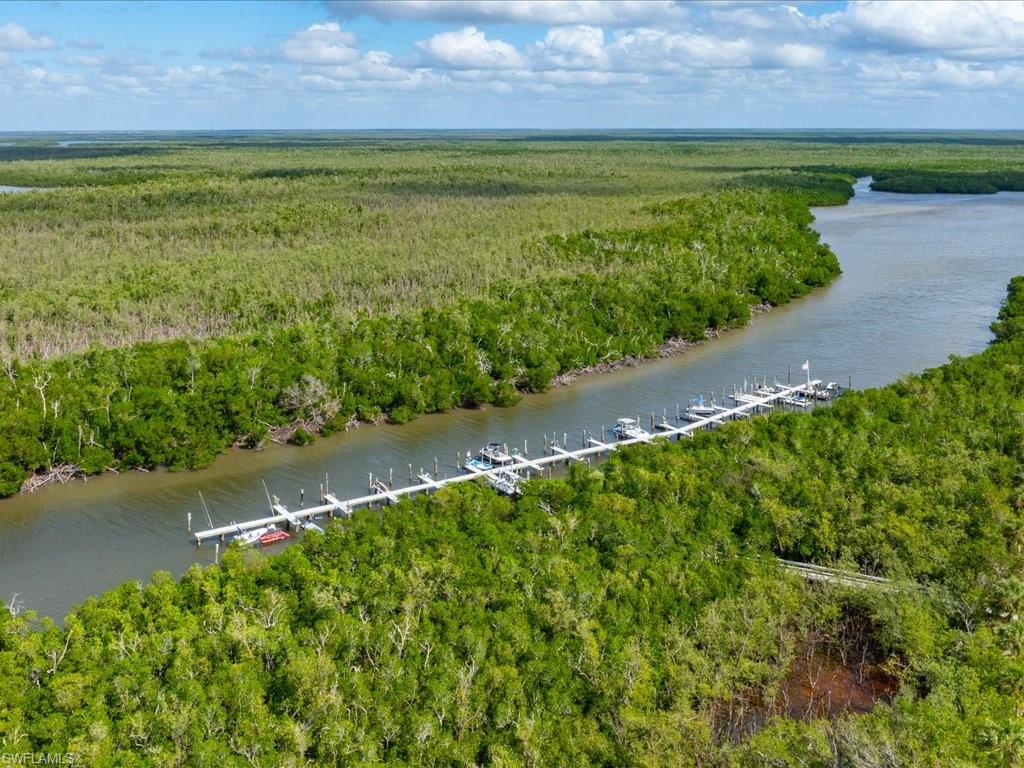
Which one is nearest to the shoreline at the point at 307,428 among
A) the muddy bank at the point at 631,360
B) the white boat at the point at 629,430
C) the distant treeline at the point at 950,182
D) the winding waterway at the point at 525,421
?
the muddy bank at the point at 631,360

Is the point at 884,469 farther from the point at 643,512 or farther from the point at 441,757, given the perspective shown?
the point at 441,757

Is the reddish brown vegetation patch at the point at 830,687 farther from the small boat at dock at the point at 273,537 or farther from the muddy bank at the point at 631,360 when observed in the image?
the muddy bank at the point at 631,360

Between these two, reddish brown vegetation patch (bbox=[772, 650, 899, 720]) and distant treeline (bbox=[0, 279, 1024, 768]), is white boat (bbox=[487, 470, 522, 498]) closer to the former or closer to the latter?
distant treeline (bbox=[0, 279, 1024, 768])

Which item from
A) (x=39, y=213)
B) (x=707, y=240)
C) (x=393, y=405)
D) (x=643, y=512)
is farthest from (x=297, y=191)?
(x=643, y=512)

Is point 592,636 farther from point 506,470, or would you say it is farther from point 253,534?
point 253,534

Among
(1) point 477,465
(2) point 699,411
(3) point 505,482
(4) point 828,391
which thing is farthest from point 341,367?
(4) point 828,391

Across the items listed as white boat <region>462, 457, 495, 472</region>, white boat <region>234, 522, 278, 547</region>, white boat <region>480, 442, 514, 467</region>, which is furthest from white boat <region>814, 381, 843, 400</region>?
white boat <region>234, 522, 278, 547</region>
